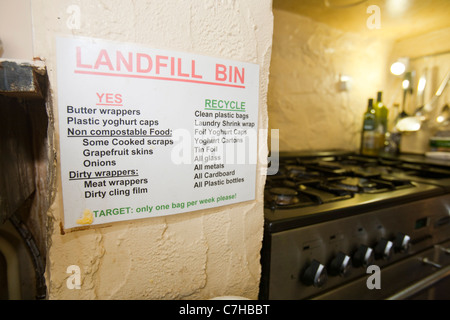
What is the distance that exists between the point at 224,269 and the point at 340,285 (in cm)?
44

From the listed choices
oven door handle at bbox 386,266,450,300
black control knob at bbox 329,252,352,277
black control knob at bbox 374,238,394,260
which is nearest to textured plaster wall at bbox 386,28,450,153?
oven door handle at bbox 386,266,450,300

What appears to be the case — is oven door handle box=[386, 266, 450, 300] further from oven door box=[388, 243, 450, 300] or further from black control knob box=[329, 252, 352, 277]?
black control knob box=[329, 252, 352, 277]

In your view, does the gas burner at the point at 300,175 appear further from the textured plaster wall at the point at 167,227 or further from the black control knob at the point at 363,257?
the textured plaster wall at the point at 167,227

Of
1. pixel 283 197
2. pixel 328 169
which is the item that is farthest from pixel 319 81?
pixel 283 197

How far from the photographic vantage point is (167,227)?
1.53 ft

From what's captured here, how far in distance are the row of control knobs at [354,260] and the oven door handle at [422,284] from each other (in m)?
0.16

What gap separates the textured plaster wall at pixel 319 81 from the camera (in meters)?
1.37

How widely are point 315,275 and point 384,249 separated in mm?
302

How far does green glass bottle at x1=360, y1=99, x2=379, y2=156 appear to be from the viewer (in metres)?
1.64

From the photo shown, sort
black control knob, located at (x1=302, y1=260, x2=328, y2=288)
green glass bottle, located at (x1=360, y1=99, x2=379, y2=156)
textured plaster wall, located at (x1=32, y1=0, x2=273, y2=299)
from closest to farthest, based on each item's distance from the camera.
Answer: textured plaster wall, located at (x1=32, y1=0, x2=273, y2=299)
black control knob, located at (x1=302, y1=260, x2=328, y2=288)
green glass bottle, located at (x1=360, y1=99, x2=379, y2=156)

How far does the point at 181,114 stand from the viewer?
451 millimetres

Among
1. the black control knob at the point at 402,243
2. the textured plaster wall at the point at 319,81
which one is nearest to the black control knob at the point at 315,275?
the black control knob at the point at 402,243
